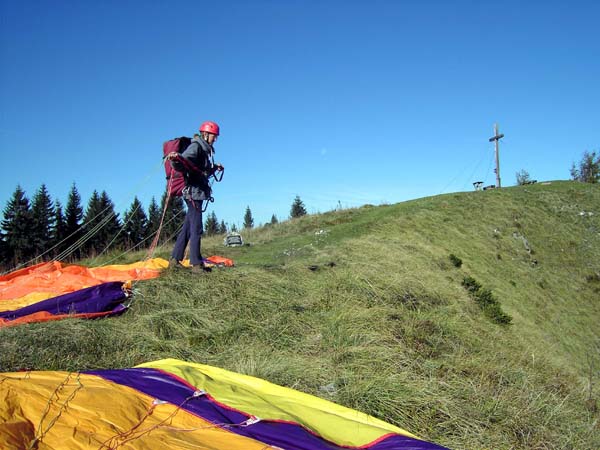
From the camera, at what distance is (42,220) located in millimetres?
48531

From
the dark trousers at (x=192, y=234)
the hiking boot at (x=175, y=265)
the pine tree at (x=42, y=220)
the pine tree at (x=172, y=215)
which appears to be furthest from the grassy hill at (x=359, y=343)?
the pine tree at (x=42, y=220)

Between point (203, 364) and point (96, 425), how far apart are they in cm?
143

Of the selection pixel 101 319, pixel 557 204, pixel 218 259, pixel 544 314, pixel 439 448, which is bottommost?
pixel 544 314

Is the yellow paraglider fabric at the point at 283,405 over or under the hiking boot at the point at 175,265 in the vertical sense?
under

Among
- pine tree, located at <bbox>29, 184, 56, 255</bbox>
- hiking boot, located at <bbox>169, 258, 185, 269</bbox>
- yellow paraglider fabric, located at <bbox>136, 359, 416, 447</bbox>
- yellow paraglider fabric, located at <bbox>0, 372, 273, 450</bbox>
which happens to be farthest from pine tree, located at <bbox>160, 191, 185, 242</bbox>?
pine tree, located at <bbox>29, 184, 56, 255</bbox>

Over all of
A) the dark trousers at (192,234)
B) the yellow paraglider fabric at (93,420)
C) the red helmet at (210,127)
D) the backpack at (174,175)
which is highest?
the red helmet at (210,127)

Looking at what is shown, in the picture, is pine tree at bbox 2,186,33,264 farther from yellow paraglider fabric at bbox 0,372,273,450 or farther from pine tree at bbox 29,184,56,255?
yellow paraglider fabric at bbox 0,372,273,450

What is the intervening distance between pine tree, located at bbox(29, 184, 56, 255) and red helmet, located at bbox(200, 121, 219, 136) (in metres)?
45.9

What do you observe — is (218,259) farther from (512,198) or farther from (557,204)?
(557,204)

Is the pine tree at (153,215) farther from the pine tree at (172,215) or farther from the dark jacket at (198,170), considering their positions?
the dark jacket at (198,170)

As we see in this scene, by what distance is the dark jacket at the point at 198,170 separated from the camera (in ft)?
18.5

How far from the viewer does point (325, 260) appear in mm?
7410

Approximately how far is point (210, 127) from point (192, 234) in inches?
58.6

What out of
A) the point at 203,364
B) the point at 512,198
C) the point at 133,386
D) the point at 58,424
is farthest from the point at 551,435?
the point at 512,198
